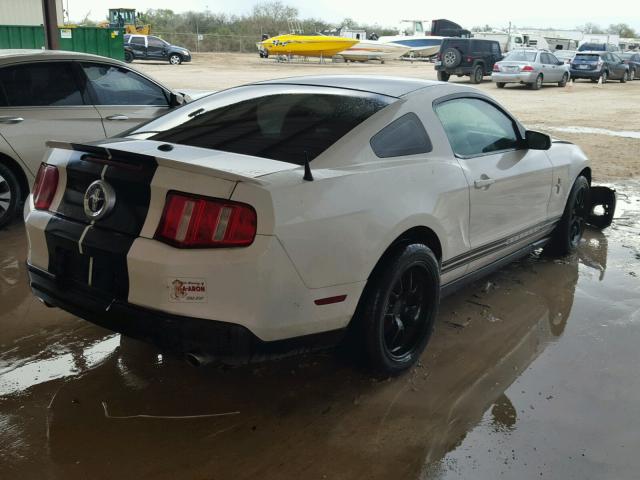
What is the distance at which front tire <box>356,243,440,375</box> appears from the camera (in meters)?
3.24

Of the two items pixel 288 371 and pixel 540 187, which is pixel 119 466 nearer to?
pixel 288 371

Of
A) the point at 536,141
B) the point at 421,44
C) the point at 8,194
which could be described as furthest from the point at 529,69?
the point at 421,44

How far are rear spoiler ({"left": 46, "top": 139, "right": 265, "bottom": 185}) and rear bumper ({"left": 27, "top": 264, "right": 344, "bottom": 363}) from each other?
61cm

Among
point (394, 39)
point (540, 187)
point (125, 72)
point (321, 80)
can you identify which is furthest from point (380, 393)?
point (394, 39)

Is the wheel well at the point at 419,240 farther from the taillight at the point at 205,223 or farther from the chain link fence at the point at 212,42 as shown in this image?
the chain link fence at the point at 212,42

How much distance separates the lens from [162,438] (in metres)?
2.91

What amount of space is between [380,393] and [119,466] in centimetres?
132

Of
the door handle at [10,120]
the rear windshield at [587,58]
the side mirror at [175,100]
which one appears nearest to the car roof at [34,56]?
the door handle at [10,120]

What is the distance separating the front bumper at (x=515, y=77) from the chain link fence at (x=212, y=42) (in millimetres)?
37563

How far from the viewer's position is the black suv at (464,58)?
89.9 ft

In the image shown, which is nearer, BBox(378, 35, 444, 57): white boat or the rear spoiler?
the rear spoiler

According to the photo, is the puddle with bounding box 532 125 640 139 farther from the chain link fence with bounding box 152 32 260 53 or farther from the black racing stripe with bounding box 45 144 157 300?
the chain link fence with bounding box 152 32 260 53

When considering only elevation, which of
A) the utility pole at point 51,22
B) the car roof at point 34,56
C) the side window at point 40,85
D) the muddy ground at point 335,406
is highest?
the utility pole at point 51,22

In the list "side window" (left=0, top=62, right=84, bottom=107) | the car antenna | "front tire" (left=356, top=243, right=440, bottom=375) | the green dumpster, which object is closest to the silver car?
the green dumpster
